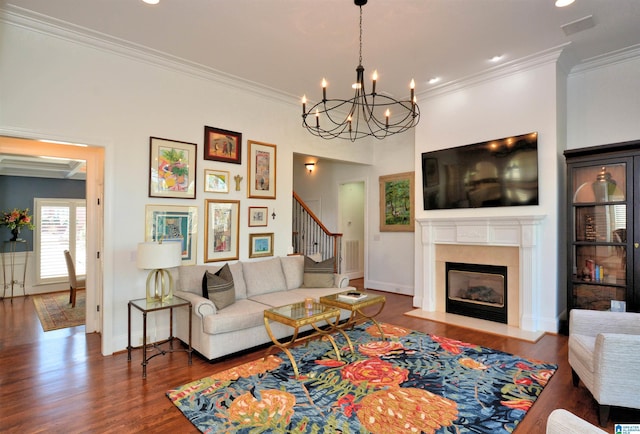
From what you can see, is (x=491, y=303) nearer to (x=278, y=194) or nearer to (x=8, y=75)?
(x=278, y=194)

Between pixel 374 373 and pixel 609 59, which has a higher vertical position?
pixel 609 59

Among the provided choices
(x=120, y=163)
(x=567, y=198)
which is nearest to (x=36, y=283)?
(x=120, y=163)

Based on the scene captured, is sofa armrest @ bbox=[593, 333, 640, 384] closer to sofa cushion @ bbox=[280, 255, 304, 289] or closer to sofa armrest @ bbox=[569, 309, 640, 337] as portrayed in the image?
sofa armrest @ bbox=[569, 309, 640, 337]

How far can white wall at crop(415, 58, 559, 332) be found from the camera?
4.25 metres

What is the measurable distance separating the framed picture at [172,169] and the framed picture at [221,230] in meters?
0.36

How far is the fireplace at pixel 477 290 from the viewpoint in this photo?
15.5ft

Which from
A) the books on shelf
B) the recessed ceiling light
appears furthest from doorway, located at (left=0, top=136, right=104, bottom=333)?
the recessed ceiling light

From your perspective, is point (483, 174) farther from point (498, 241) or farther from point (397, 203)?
point (397, 203)

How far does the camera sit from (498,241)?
4.63 meters

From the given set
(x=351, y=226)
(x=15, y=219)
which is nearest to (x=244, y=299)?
(x=351, y=226)

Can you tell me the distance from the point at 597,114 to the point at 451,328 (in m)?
3.41

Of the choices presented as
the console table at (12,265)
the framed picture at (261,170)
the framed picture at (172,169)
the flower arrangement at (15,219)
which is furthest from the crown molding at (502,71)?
the console table at (12,265)

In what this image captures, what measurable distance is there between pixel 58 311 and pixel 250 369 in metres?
4.25

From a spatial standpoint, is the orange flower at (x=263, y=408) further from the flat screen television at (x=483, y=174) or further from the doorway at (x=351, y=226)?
the doorway at (x=351, y=226)
